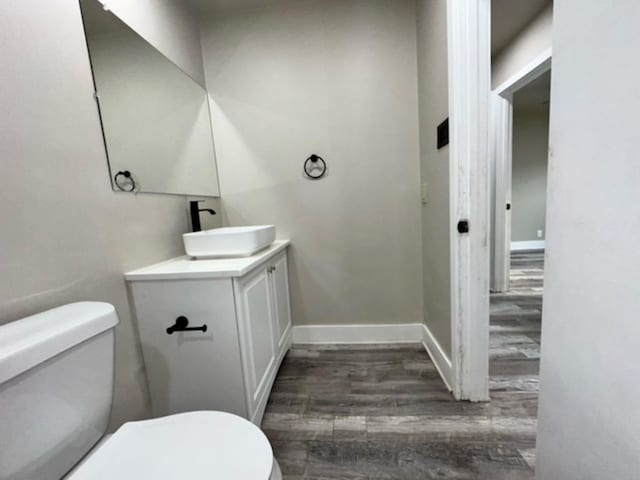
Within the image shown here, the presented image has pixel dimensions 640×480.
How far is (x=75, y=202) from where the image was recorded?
906 millimetres

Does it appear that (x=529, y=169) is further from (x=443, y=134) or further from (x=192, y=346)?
(x=192, y=346)

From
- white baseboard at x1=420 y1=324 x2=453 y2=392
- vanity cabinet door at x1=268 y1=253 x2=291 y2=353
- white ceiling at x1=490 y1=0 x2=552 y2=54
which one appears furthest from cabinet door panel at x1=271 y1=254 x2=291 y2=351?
white ceiling at x1=490 y1=0 x2=552 y2=54

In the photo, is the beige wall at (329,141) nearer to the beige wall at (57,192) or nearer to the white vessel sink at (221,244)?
the white vessel sink at (221,244)

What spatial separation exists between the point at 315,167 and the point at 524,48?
225 cm

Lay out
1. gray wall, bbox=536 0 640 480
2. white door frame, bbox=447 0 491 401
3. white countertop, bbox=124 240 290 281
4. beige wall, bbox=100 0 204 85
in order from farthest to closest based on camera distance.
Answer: beige wall, bbox=100 0 204 85 → white door frame, bbox=447 0 491 401 → white countertop, bbox=124 240 290 281 → gray wall, bbox=536 0 640 480

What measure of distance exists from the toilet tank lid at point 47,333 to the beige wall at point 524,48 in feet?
10.6

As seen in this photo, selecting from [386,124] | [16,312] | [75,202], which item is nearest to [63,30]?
[75,202]

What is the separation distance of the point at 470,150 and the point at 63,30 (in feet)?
5.36

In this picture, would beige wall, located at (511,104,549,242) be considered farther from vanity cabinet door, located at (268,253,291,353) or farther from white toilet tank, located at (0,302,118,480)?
white toilet tank, located at (0,302,118,480)

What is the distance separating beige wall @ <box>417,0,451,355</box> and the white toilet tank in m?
1.46

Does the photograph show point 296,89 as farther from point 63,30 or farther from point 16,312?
point 16,312

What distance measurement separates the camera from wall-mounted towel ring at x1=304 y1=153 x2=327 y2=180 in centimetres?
187

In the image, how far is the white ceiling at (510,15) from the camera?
204 centimetres

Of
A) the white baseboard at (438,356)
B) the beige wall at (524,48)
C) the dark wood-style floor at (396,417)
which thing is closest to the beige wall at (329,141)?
the white baseboard at (438,356)
